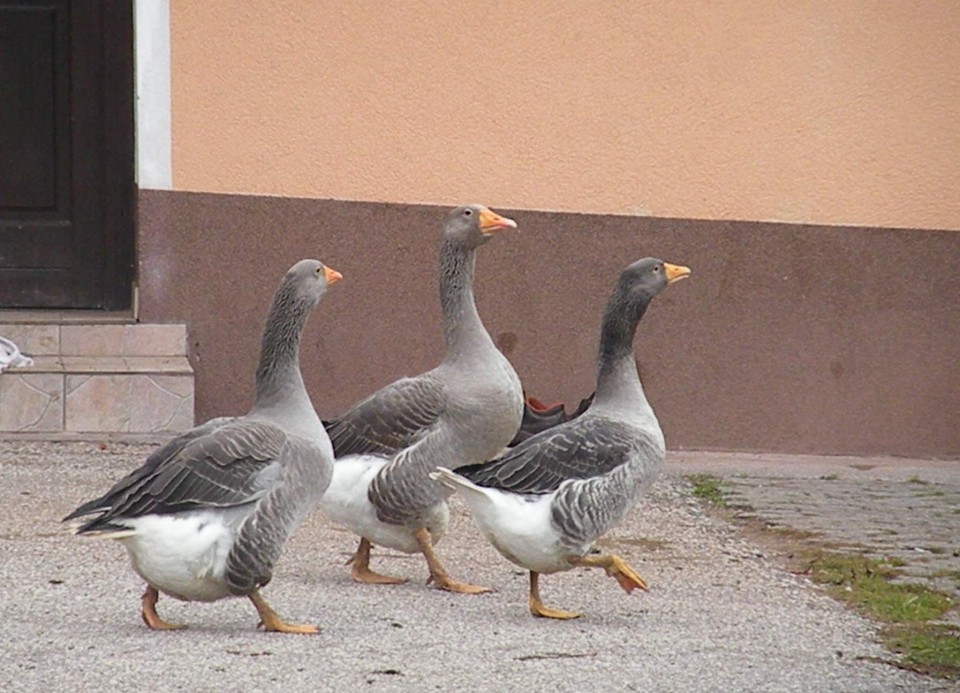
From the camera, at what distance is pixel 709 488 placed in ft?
29.3

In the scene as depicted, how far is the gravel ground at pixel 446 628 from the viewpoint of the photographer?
17.0 feet

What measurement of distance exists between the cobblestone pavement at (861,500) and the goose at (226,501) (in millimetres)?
2579

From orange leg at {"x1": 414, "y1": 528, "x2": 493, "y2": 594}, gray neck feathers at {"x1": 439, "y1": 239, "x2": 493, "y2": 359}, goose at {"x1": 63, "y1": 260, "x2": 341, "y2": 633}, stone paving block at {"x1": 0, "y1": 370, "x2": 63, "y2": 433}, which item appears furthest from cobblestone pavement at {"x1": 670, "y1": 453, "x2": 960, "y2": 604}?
stone paving block at {"x1": 0, "y1": 370, "x2": 63, "y2": 433}

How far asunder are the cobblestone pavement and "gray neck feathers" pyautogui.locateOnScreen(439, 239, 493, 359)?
2.06m

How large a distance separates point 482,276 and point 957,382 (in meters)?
2.92

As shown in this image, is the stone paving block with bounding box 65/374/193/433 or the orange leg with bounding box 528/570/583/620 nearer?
the orange leg with bounding box 528/570/583/620

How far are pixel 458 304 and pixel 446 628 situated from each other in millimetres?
1473

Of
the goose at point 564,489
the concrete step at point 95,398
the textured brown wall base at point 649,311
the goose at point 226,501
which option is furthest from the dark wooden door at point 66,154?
the goose at point 564,489

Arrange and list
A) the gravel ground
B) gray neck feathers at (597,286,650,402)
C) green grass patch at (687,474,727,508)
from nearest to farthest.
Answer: the gravel ground
gray neck feathers at (597,286,650,402)
green grass patch at (687,474,727,508)

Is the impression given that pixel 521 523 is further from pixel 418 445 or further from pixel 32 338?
pixel 32 338

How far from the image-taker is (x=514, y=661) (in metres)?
5.41

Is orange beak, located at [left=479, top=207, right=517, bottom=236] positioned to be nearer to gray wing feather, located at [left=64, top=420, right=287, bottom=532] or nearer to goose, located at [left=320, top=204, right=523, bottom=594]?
goose, located at [left=320, top=204, right=523, bottom=594]

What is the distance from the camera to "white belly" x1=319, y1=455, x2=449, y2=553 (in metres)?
6.55

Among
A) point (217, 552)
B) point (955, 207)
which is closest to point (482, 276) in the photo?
point (955, 207)
